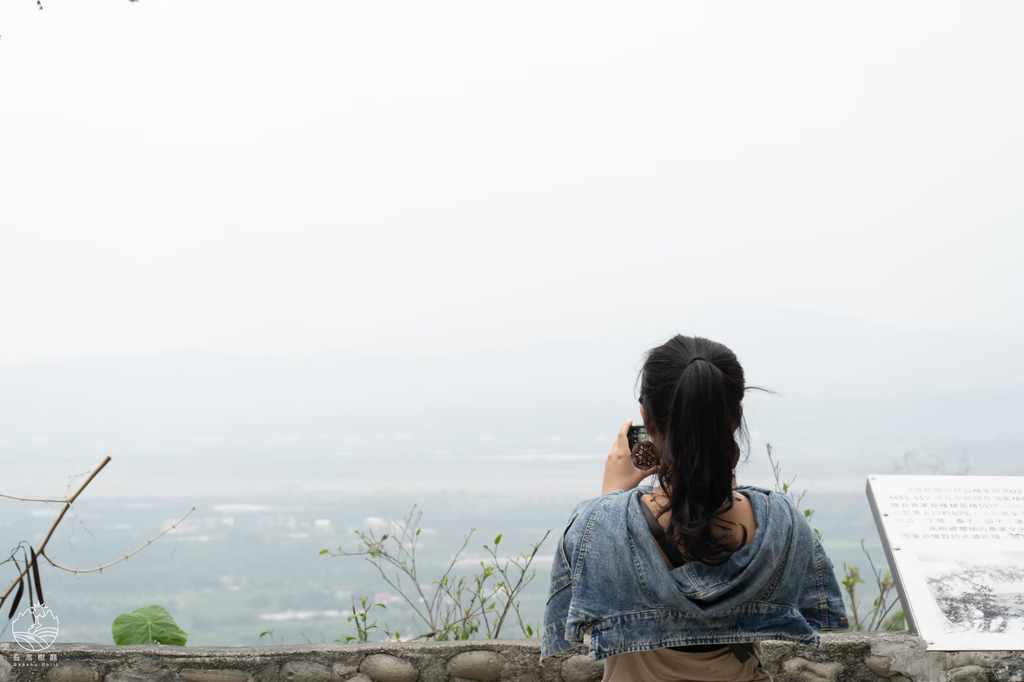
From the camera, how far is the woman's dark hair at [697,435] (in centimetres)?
118

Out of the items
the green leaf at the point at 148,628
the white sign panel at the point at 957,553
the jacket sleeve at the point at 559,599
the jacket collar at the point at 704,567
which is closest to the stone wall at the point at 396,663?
the green leaf at the point at 148,628

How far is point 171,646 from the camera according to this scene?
256 centimetres

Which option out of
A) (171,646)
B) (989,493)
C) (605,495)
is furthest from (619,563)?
(171,646)

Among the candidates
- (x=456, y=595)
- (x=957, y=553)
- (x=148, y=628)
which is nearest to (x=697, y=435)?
(x=957, y=553)

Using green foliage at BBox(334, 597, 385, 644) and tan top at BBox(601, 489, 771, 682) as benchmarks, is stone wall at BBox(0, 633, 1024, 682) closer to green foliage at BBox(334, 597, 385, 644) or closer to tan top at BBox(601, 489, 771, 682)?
green foliage at BBox(334, 597, 385, 644)

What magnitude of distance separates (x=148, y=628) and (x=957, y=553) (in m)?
2.60

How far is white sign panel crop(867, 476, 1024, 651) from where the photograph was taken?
209 centimetres

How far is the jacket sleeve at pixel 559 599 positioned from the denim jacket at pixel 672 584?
0.06 feet

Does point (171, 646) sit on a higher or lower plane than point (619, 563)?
lower

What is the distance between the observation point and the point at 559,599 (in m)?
1.34

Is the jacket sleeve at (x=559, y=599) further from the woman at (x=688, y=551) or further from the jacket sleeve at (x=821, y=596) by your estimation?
the jacket sleeve at (x=821, y=596)

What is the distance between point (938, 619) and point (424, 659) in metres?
1.50

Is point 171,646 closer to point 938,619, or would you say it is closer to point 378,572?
point 378,572

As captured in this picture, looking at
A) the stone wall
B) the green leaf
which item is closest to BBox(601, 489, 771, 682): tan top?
the stone wall
